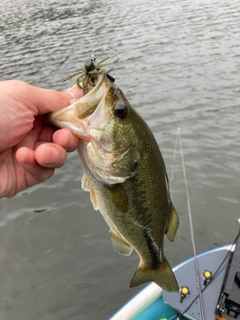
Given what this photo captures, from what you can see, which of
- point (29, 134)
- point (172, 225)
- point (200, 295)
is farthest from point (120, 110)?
point (200, 295)

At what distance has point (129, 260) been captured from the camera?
5680 mm

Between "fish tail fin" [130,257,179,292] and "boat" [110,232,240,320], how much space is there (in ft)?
5.31

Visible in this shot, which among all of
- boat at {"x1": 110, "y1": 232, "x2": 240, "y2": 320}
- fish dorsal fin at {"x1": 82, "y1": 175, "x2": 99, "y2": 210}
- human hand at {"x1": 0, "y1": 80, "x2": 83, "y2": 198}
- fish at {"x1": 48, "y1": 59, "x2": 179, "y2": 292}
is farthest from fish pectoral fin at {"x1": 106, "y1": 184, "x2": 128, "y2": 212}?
boat at {"x1": 110, "y1": 232, "x2": 240, "y2": 320}

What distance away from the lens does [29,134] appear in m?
2.37

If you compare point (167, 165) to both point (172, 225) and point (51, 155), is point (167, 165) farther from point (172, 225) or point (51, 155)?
point (51, 155)

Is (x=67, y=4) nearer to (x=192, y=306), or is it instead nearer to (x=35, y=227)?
(x=35, y=227)

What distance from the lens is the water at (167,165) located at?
17.7 feet

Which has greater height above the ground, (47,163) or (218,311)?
(47,163)

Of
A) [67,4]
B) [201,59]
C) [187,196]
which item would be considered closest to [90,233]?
[187,196]

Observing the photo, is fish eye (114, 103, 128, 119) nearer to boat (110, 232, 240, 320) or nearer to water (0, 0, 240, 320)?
water (0, 0, 240, 320)

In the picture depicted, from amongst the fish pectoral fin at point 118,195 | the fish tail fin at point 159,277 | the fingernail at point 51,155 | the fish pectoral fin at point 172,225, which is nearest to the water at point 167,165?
the fingernail at point 51,155

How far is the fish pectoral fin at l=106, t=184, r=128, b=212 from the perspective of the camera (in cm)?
206

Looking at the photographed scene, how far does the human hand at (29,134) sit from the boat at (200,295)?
2.47 metres

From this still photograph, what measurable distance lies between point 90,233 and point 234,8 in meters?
18.0
